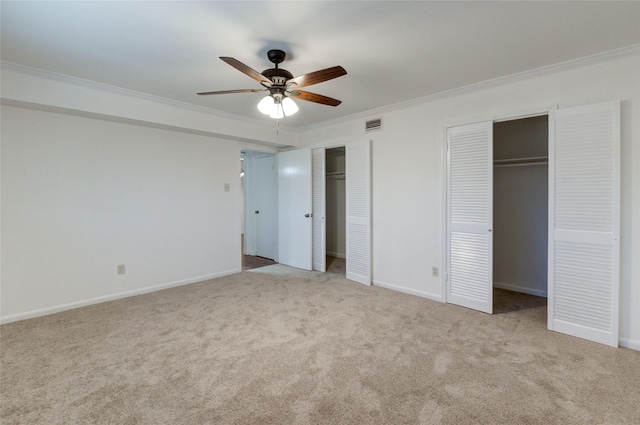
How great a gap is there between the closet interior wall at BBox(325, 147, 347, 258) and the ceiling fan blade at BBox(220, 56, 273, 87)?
3.81 meters

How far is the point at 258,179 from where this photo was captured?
617 centimetres

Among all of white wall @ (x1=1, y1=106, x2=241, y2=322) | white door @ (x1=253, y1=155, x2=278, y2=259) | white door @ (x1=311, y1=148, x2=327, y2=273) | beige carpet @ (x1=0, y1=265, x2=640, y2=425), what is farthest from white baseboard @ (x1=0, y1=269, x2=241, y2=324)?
white door @ (x1=311, y1=148, x2=327, y2=273)

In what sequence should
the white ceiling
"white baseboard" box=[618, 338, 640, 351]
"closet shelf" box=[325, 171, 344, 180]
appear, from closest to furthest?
the white ceiling → "white baseboard" box=[618, 338, 640, 351] → "closet shelf" box=[325, 171, 344, 180]

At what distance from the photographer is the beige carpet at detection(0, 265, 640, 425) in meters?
1.76

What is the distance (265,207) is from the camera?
6.07 metres

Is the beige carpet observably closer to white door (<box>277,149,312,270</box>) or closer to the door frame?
white door (<box>277,149,312,270</box>)

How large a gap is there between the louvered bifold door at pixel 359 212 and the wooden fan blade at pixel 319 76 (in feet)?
6.60

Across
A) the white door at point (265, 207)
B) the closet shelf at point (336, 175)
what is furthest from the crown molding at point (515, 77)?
the white door at point (265, 207)

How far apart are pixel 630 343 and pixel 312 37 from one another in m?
3.59

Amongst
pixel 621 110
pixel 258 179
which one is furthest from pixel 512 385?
pixel 258 179

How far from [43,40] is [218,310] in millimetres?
2798

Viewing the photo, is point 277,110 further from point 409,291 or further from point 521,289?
point 521,289

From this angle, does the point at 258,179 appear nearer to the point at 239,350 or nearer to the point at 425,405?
the point at 239,350

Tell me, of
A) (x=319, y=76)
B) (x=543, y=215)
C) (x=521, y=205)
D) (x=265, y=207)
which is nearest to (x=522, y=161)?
(x=521, y=205)
